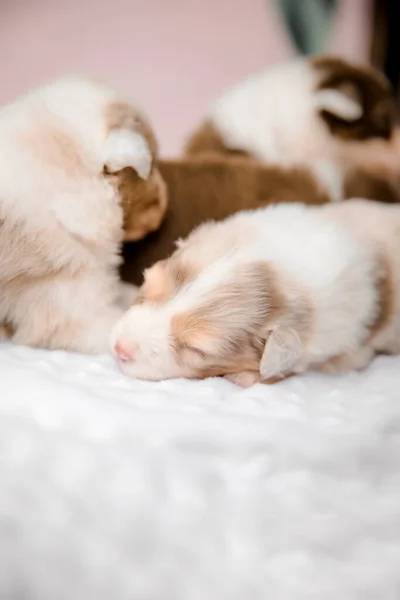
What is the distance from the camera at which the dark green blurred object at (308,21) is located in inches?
91.3

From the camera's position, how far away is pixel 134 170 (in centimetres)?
117

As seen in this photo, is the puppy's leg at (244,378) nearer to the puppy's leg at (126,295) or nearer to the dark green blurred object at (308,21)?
the puppy's leg at (126,295)

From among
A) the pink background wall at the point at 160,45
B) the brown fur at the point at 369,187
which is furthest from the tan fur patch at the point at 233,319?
the pink background wall at the point at 160,45

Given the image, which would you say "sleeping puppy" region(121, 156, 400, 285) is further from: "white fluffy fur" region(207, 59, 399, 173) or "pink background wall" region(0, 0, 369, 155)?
"pink background wall" region(0, 0, 369, 155)

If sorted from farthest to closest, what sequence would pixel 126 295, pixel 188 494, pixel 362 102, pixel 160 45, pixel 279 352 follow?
pixel 160 45 → pixel 362 102 → pixel 126 295 → pixel 279 352 → pixel 188 494

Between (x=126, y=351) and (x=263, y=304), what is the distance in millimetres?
250

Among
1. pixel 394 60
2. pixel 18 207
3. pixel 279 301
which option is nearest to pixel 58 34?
pixel 394 60

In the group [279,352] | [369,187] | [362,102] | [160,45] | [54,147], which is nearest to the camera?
[279,352]

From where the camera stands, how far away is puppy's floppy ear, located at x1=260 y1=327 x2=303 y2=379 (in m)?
1.02

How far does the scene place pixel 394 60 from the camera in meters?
2.38

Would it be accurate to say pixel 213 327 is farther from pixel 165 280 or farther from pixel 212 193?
pixel 212 193

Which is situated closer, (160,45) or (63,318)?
(63,318)

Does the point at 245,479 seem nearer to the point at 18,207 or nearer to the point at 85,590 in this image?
the point at 85,590

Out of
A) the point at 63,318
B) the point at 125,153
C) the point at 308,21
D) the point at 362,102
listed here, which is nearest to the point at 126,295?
the point at 63,318
